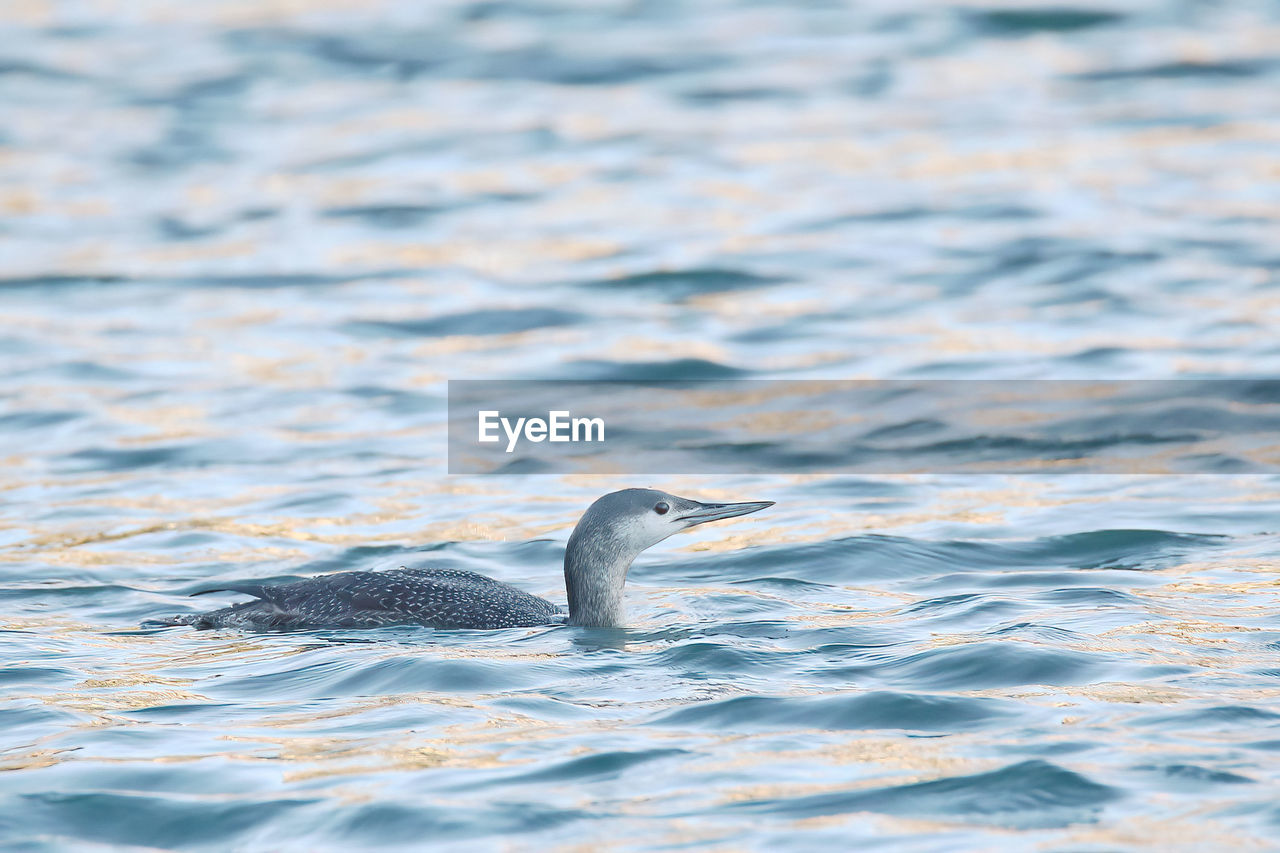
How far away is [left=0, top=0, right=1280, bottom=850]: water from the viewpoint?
5973 millimetres

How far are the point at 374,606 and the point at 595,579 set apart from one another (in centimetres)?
98

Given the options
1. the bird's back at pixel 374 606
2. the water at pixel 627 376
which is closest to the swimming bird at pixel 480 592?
the bird's back at pixel 374 606

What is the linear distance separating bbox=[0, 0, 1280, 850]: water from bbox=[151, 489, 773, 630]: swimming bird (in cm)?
16

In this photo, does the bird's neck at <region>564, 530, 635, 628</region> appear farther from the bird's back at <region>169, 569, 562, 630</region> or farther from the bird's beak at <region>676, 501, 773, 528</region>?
the bird's beak at <region>676, 501, 773, 528</region>

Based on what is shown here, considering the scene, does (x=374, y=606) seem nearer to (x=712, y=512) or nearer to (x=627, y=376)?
(x=712, y=512)

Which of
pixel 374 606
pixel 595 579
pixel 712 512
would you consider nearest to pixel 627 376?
pixel 712 512

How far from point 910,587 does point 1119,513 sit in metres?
1.79

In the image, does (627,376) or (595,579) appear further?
(627,376)

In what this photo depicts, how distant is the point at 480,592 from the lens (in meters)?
8.38

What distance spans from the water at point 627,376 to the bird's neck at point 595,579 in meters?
0.22

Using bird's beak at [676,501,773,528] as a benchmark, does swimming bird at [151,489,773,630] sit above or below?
below

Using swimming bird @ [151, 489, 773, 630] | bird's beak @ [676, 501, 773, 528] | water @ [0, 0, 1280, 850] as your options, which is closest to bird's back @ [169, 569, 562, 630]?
swimming bird @ [151, 489, 773, 630]

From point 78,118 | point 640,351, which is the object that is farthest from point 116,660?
point 78,118

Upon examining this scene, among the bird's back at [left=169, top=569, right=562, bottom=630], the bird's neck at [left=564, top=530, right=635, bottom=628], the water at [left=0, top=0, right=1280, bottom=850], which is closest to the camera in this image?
the water at [left=0, top=0, right=1280, bottom=850]
